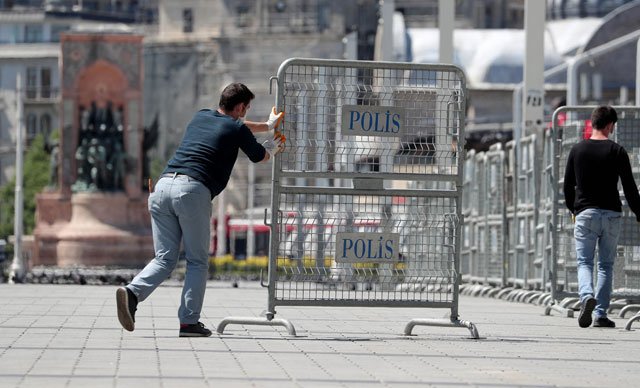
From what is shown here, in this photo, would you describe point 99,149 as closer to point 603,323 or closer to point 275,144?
point 603,323

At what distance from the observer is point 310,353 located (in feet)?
48.5

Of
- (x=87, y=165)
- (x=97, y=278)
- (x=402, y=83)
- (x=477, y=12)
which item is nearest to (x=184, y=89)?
(x=477, y=12)

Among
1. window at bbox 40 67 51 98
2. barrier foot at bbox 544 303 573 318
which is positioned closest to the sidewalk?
barrier foot at bbox 544 303 573 318

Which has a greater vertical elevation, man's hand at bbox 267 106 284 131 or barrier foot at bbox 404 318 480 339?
man's hand at bbox 267 106 284 131

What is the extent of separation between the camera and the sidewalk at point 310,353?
1270 centimetres

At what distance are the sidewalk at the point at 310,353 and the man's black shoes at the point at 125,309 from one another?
0.11 metres

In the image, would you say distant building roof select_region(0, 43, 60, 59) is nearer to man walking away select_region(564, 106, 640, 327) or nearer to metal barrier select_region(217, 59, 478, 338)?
man walking away select_region(564, 106, 640, 327)

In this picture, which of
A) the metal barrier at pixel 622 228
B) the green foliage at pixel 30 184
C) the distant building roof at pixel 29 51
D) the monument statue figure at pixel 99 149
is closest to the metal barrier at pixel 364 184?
the metal barrier at pixel 622 228

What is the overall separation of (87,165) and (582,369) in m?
49.1

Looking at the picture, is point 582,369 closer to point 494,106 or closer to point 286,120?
point 286,120

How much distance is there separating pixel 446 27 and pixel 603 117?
1639 cm

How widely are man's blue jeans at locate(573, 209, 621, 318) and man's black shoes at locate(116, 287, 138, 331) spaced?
479 cm

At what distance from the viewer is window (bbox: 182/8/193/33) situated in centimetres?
14525

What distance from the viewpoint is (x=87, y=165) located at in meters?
62.3
